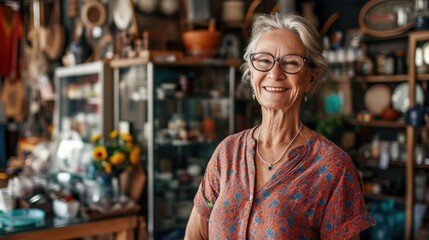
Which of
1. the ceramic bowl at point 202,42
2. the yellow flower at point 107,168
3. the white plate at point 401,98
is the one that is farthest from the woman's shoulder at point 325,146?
the white plate at point 401,98

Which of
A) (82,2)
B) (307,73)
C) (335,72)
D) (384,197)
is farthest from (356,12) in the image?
(307,73)

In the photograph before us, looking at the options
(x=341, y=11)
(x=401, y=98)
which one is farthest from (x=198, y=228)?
(x=341, y=11)

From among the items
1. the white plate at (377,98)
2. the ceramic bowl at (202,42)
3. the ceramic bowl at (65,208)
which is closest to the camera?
the ceramic bowl at (65,208)

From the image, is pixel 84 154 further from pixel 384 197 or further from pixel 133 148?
pixel 384 197

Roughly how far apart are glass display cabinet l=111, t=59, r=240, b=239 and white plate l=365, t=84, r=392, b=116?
191 cm

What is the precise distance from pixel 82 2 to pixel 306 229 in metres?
4.85

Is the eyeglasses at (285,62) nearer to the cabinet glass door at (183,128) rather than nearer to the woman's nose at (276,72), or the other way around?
the woman's nose at (276,72)

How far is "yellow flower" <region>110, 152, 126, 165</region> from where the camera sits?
342cm

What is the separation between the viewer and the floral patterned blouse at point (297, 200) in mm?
1303

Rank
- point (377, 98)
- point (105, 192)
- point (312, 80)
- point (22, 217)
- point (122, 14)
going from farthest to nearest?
point (377, 98) < point (122, 14) < point (105, 192) < point (22, 217) < point (312, 80)

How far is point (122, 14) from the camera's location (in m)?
4.53

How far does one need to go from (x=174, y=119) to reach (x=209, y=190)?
2.60m

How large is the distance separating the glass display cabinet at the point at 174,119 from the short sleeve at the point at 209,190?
2.37 meters

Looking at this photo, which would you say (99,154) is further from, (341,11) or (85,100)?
(341,11)
